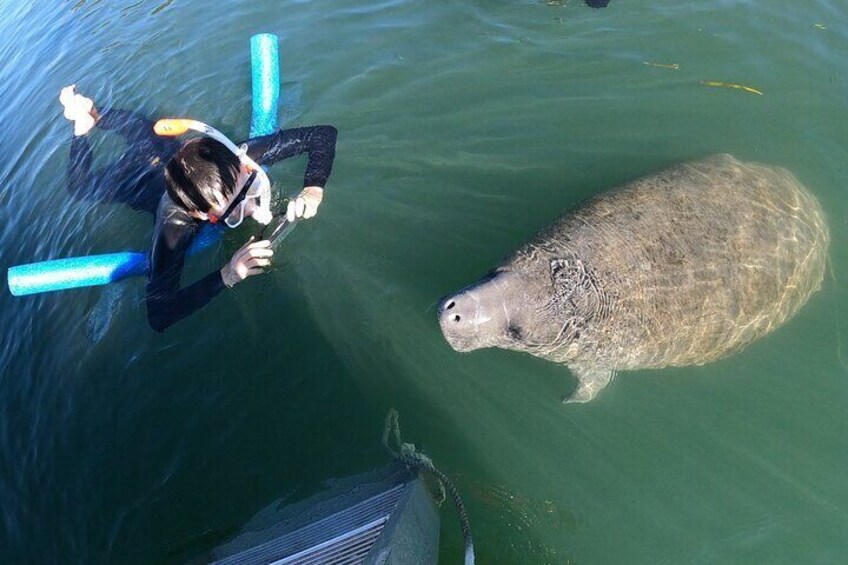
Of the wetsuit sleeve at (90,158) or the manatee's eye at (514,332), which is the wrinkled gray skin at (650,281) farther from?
the wetsuit sleeve at (90,158)

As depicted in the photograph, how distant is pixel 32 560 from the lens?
5539 millimetres

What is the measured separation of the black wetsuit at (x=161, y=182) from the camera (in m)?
5.58

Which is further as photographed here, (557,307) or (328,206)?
(328,206)

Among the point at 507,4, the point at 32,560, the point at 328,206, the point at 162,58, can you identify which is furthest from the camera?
the point at 162,58

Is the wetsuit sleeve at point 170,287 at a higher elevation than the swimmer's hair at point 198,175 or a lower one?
lower

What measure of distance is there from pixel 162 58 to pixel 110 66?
1.42 m

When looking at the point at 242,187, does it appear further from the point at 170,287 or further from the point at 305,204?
Result: the point at 170,287

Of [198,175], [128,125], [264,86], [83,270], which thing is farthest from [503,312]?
[128,125]

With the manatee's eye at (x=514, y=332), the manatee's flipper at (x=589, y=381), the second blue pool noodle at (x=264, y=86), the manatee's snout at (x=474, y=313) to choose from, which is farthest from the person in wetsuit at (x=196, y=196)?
the manatee's flipper at (x=589, y=381)

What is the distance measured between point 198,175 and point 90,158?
15.6ft

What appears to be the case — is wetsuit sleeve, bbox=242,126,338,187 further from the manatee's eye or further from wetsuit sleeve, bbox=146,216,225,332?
the manatee's eye

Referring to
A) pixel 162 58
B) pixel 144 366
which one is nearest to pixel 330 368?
pixel 144 366

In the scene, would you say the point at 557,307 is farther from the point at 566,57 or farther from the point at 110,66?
the point at 110,66

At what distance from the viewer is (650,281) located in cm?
461
